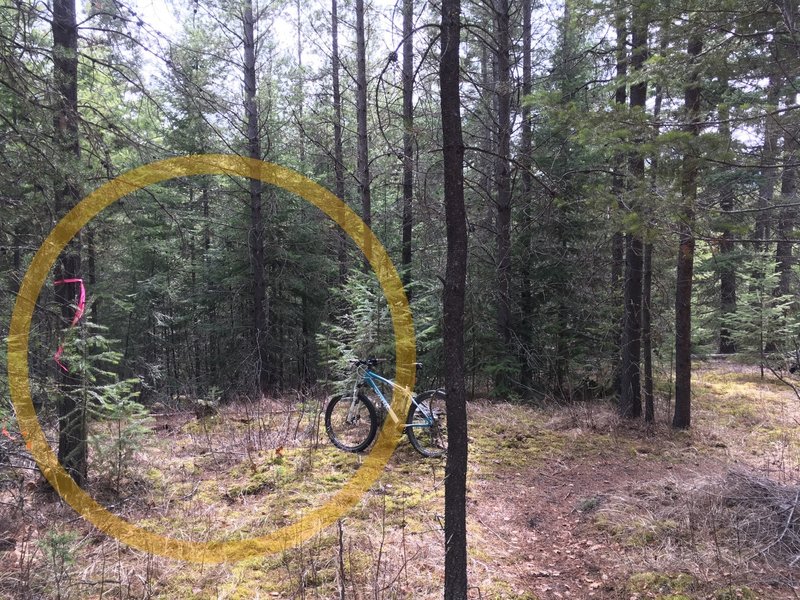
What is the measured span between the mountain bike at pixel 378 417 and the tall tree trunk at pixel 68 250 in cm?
263

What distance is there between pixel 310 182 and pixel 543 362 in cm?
782

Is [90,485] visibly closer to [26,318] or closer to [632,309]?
[26,318]

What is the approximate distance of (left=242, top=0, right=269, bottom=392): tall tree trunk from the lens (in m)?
10.2

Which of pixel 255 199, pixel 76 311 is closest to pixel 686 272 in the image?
pixel 76 311

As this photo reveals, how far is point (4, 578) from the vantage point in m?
3.09

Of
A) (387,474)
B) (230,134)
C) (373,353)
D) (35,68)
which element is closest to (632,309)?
(373,353)

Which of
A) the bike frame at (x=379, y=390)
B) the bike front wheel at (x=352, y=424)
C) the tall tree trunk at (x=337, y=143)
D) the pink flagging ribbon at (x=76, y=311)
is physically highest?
the tall tree trunk at (x=337, y=143)

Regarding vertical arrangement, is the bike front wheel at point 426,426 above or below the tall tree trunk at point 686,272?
below

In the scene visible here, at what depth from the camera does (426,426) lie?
5684mm

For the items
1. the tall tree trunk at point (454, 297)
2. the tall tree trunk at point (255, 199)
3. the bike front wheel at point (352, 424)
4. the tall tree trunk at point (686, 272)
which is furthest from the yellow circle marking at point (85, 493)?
the tall tree trunk at point (255, 199)

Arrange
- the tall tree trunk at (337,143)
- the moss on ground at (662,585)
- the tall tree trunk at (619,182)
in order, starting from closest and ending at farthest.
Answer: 1. the moss on ground at (662,585)
2. the tall tree trunk at (619,182)
3. the tall tree trunk at (337,143)

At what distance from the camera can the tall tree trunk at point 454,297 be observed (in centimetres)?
245

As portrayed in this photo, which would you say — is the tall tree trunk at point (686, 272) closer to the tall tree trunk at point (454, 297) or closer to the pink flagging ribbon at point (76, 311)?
the tall tree trunk at point (454, 297)

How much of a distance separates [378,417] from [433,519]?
6.88 ft
